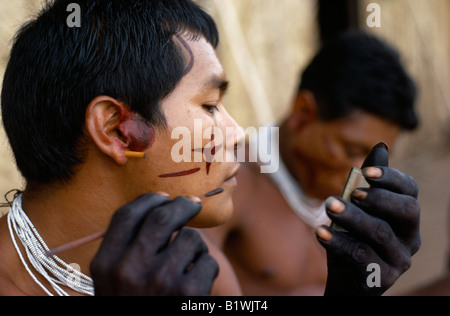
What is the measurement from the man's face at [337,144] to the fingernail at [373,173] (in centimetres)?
133

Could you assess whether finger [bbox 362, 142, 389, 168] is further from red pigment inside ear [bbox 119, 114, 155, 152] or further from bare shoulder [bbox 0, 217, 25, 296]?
bare shoulder [bbox 0, 217, 25, 296]

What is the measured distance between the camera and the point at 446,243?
525 centimetres

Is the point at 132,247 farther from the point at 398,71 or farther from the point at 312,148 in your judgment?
the point at 398,71

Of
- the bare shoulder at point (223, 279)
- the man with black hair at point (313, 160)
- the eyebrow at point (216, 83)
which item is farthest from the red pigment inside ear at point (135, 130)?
the man with black hair at point (313, 160)

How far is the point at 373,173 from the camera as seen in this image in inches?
52.2

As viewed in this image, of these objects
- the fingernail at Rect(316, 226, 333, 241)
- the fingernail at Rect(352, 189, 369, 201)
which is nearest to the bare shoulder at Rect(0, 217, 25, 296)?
the fingernail at Rect(316, 226, 333, 241)

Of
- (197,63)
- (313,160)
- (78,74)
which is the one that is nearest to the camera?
(78,74)

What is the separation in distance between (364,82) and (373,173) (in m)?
1.55

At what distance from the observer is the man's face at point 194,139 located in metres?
1.55

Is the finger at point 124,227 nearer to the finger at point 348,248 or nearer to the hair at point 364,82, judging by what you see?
the finger at point 348,248

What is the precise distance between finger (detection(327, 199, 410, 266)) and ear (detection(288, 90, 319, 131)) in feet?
5.14

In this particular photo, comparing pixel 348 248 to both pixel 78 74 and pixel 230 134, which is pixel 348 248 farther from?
pixel 78 74

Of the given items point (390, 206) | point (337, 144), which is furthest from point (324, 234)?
point (337, 144)

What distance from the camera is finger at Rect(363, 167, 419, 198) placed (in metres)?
1.33
